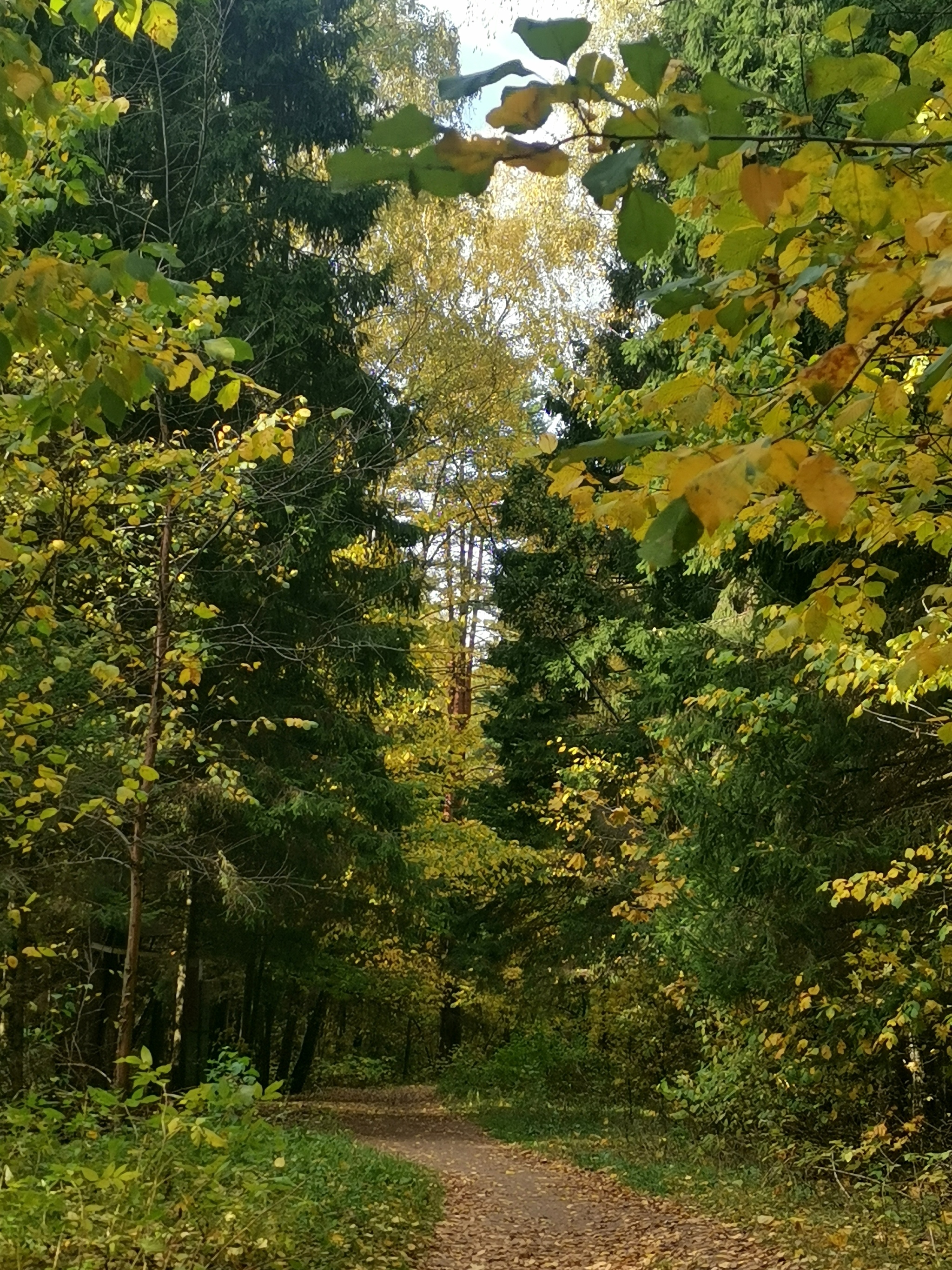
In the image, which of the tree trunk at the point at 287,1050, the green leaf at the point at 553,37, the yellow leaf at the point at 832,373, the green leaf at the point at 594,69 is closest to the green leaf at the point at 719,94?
the green leaf at the point at 594,69

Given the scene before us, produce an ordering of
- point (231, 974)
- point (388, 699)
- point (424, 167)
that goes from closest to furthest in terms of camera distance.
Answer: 1. point (424, 167)
2. point (388, 699)
3. point (231, 974)

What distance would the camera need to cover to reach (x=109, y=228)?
9.11 m

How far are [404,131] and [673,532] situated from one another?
55 cm

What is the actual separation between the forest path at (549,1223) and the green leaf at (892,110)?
582cm

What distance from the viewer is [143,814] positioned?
571 cm

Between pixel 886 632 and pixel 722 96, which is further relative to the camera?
pixel 886 632

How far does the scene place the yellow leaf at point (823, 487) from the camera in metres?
1.17

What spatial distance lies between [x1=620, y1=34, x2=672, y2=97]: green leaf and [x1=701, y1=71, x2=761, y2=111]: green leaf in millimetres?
94

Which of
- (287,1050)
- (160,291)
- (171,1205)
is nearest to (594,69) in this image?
(160,291)

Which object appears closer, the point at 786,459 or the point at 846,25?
the point at 786,459

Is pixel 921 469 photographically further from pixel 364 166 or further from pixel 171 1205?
pixel 171 1205

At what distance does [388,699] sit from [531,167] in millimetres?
11152

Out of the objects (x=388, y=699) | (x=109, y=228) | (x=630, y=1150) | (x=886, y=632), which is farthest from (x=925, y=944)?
(x=109, y=228)

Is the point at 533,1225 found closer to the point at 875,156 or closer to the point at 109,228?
the point at 875,156
